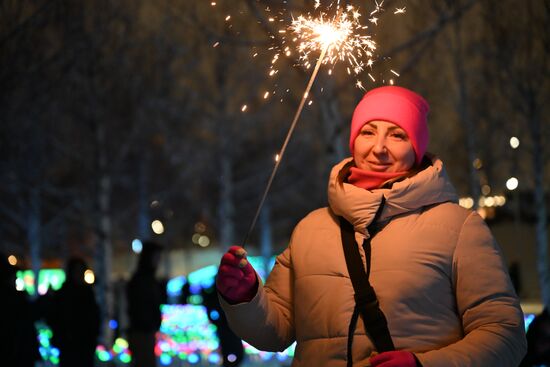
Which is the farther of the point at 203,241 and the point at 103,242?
the point at 203,241

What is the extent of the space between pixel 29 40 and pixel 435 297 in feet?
42.6

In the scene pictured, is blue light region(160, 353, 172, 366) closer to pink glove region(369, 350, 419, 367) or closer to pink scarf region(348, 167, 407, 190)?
pink scarf region(348, 167, 407, 190)

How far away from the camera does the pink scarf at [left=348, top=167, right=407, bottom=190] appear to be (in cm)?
401

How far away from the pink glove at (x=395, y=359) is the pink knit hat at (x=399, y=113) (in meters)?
0.89

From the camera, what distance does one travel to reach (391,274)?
12.5 feet

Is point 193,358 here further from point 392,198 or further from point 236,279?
point 392,198

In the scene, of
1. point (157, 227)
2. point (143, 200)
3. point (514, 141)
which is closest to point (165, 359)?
point (514, 141)

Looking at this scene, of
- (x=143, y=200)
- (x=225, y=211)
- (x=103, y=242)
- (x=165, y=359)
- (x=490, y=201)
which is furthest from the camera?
(x=490, y=201)

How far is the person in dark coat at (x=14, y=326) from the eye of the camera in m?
9.08

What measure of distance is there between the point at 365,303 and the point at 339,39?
1.24m

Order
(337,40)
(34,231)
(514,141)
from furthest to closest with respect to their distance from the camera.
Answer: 1. (34,231)
2. (514,141)
3. (337,40)

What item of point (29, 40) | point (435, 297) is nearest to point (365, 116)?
point (435, 297)

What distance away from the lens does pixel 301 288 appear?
4.02 meters

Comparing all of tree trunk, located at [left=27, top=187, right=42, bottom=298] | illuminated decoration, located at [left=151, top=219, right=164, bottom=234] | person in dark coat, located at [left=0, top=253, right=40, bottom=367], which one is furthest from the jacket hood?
illuminated decoration, located at [left=151, top=219, right=164, bottom=234]
